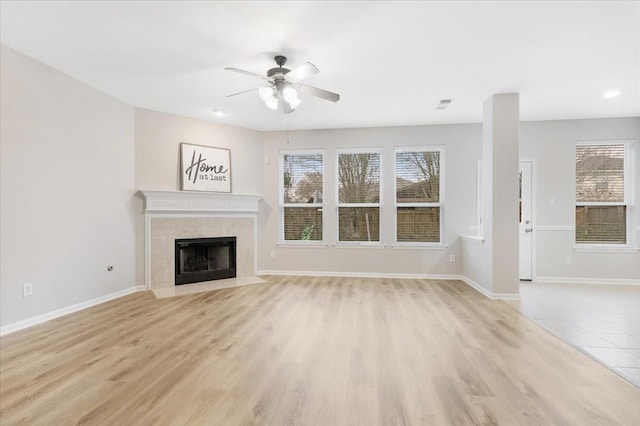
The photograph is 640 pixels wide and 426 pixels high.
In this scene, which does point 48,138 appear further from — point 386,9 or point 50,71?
point 386,9

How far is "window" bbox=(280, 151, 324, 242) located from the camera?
5.52m

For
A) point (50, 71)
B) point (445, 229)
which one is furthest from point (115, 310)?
point (445, 229)

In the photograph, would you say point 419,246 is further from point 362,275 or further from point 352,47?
point 352,47

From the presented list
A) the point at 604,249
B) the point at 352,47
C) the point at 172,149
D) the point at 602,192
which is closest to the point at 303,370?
the point at 352,47

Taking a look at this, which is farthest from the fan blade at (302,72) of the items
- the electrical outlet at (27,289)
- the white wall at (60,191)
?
the electrical outlet at (27,289)

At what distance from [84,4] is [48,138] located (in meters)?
1.66

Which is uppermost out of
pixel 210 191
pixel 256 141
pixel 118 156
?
pixel 256 141

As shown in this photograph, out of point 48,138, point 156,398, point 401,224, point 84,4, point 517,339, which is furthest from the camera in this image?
point 401,224

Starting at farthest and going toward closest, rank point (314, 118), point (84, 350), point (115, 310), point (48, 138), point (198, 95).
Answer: point (314, 118), point (198, 95), point (115, 310), point (48, 138), point (84, 350)

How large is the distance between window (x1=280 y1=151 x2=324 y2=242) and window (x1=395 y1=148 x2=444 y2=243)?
1465mm

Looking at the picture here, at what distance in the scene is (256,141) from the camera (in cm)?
550

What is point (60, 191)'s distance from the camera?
3240mm

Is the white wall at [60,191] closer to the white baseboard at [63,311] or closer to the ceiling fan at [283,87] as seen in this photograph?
the white baseboard at [63,311]

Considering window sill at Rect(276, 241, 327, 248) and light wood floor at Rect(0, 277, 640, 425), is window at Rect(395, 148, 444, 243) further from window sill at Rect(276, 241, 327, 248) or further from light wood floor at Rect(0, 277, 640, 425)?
light wood floor at Rect(0, 277, 640, 425)
